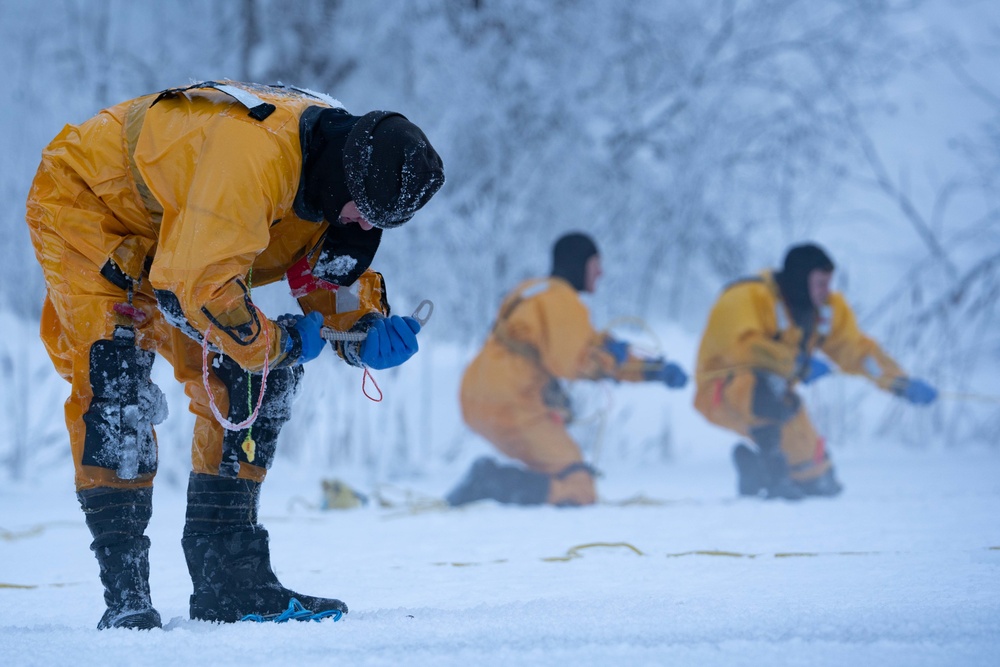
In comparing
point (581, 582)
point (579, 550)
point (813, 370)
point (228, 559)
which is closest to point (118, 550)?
point (228, 559)

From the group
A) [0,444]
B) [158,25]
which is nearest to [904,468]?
[0,444]

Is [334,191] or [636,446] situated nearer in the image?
[334,191]

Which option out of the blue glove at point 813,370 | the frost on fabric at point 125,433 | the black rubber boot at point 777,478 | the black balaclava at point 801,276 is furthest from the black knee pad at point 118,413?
the blue glove at point 813,370

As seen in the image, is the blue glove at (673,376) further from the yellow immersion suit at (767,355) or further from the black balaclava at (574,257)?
the black balaclava at (574,257)

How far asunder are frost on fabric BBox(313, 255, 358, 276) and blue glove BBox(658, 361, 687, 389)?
2505 mm

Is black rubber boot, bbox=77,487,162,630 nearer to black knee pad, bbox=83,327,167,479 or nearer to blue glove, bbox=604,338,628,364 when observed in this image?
black knee pad, bbox=83,327,167,479

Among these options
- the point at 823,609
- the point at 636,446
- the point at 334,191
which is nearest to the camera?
the point at 823,609

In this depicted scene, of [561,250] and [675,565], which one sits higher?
[561,250]

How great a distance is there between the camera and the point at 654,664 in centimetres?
137

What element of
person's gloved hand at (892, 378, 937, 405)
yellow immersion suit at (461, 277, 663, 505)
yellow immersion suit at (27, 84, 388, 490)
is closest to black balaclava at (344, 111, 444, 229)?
yellow immersion suit at (27, 84, 388, 490)

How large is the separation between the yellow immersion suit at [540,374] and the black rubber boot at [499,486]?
0.19 ft

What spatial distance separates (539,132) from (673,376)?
335 cm

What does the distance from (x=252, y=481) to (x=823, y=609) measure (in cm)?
110

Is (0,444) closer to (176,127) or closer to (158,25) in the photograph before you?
(158,25)
